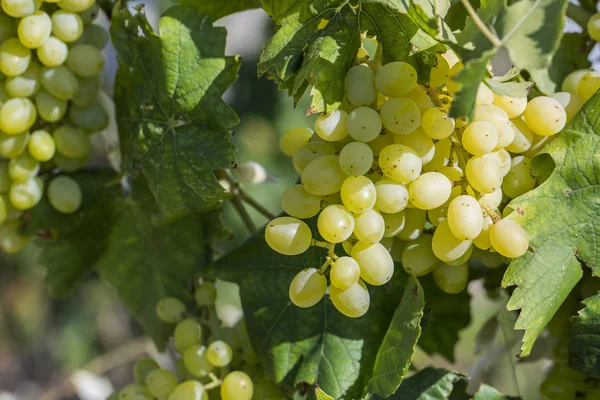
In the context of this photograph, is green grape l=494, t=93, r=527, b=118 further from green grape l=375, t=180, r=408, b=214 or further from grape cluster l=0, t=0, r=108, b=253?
grape cluster l=0, t=0, r=108, b=253

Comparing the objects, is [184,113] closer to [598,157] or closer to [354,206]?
[354,206]

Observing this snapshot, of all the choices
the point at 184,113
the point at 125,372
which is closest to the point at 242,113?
the point at 184,113

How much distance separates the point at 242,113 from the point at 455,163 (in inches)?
43.2

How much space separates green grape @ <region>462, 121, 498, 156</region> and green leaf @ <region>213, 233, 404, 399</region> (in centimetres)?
16

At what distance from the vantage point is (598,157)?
21.3 inches

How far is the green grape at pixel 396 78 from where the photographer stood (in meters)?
0.49

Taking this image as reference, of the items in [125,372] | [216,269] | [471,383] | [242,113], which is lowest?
[125,372]

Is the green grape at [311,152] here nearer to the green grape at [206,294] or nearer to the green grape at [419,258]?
the green grape at [419,258]

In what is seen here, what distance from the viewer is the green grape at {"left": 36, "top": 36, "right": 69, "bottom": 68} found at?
68 centimetres

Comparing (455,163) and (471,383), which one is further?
(471,383)

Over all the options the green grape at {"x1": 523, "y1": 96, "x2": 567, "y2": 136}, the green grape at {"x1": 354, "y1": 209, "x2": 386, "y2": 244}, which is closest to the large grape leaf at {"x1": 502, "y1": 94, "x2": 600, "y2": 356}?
the green grape at {"x1": 523, "y1": 96, "x2": 567, "y2": 136}

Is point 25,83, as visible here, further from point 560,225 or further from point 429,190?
point 560,225

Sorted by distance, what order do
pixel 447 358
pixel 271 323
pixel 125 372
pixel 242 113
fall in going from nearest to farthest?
pixel 271 323
pixel 447 358
pixel 242 113
pixel 125 372

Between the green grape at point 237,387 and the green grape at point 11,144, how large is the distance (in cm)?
35
